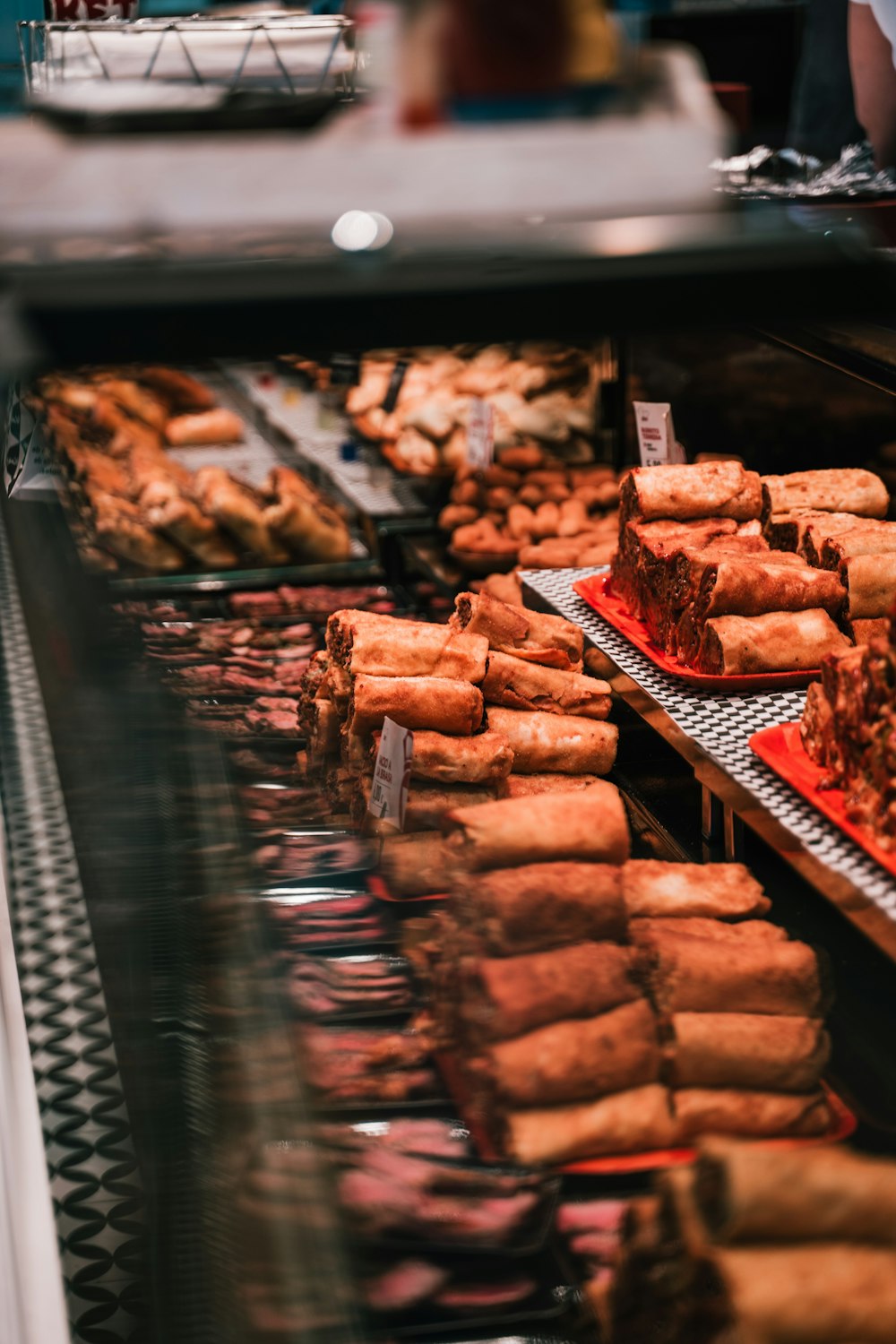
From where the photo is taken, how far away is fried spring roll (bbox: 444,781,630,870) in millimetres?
1604

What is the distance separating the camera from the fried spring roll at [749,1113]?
1.35 metres

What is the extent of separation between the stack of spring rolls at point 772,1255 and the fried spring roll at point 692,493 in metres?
1.57

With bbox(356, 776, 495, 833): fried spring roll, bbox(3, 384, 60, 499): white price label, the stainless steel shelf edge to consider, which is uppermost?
bbox(3, 384, 60, 499): white price label

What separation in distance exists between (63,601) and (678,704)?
120 cm

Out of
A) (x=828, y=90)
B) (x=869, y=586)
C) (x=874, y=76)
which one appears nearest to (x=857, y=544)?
(x=869, y=586)

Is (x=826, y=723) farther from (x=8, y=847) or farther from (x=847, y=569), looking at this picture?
(x=8, y=847)

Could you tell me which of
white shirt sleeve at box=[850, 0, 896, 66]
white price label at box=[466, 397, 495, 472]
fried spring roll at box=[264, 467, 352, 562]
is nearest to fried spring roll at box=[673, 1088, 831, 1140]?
fried spring roll at box=[264, 467, 352, 562]

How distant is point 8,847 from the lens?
2242mm

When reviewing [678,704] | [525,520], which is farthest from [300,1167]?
[525,520]

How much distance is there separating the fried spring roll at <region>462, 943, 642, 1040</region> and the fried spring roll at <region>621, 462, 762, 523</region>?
4.20 feet

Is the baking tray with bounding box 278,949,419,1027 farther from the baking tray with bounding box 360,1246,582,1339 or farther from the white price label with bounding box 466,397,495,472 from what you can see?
the white price label with bounding box 466,397,495,472

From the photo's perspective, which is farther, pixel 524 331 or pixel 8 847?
pixel 8 847

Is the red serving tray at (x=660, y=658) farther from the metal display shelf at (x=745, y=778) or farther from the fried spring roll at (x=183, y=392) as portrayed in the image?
the fried spring roll at (x=183, y=392)

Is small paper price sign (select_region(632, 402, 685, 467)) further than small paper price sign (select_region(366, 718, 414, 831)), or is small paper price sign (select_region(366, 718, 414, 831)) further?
small paper price sign (select_region(632, 402, 685, 467))
